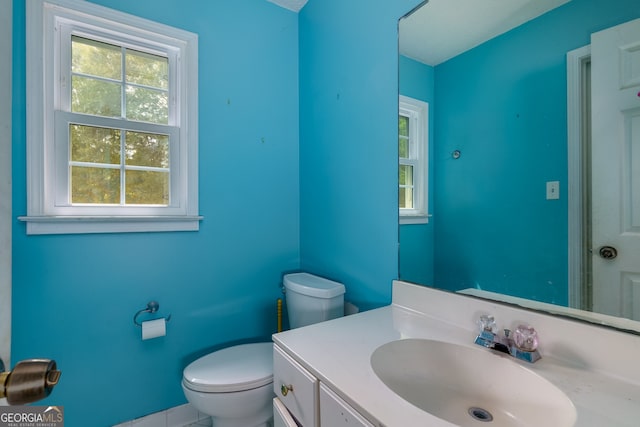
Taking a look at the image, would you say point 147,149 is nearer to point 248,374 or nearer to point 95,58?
point 95,58

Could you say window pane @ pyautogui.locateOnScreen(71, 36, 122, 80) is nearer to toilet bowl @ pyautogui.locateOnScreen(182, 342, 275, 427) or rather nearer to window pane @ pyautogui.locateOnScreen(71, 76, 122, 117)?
window pane @ pyautogui.locateOnScreen(71, 76, 122, 117)

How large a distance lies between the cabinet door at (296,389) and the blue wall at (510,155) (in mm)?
594

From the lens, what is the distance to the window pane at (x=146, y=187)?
148 centimetres

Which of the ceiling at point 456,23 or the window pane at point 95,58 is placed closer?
the ceiling at point 456,23

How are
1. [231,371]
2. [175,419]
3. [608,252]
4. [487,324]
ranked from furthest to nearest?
[175,419], [231,371], [487,324], [608,252]

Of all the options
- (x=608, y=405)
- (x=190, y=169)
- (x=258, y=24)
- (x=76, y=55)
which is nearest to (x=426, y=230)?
(x=608, y=405)

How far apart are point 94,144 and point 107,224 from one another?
1.35 feet

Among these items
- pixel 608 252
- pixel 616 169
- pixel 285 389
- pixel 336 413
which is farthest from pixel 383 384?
pixel 616 169

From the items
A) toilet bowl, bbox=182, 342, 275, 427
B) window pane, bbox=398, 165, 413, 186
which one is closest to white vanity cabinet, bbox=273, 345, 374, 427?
toilet bowl, bbox=182, 342, 275, 427

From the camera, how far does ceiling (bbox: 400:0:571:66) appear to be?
85 cm

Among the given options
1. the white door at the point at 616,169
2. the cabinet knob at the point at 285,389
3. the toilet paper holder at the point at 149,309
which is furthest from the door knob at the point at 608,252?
the toilet paper holder at the point at 149,309

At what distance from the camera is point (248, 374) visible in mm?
1255

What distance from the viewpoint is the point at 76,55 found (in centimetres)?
138

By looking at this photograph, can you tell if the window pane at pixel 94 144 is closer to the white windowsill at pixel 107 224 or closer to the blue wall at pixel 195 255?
the blue wall at pixel 195 255
